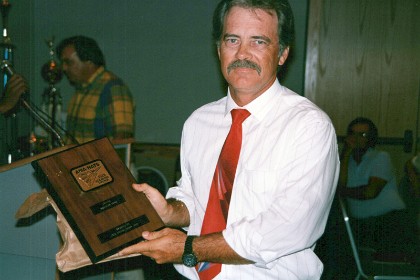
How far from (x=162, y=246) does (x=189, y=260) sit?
9cm

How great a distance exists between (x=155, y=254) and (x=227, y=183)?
31cm

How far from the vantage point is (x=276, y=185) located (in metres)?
1.40

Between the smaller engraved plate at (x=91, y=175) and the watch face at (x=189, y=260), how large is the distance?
330mm

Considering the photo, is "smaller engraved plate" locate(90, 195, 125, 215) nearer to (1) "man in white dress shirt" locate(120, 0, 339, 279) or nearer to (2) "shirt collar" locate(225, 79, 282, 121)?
(1) "man in white dress shirt" locate(120, 0, 339, 279)

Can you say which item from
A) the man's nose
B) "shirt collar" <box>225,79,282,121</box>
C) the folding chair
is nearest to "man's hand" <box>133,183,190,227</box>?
"shirt collar" <box>225,79,282,121</box>

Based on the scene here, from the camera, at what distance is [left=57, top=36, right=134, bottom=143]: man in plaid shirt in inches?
126

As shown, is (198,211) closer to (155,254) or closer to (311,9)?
(155,254)

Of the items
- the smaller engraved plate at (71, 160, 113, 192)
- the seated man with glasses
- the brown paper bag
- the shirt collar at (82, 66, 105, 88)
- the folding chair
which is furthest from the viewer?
the shirt collar at (82, 66, 105, 88)

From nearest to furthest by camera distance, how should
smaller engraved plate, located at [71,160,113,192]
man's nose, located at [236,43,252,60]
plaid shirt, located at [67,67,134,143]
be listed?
smaller engraved plate, located at [71,160,113,192], man's nose, located at [236,43,252,60], plaid shirt, located at [67,67,134,143]

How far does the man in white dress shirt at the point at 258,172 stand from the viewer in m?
1.32

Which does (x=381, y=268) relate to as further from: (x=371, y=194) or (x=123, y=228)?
(x=123, y=228)

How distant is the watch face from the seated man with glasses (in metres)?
1.87

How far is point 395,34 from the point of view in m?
4.20

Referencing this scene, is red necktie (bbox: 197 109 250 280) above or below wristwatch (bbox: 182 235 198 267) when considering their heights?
above
